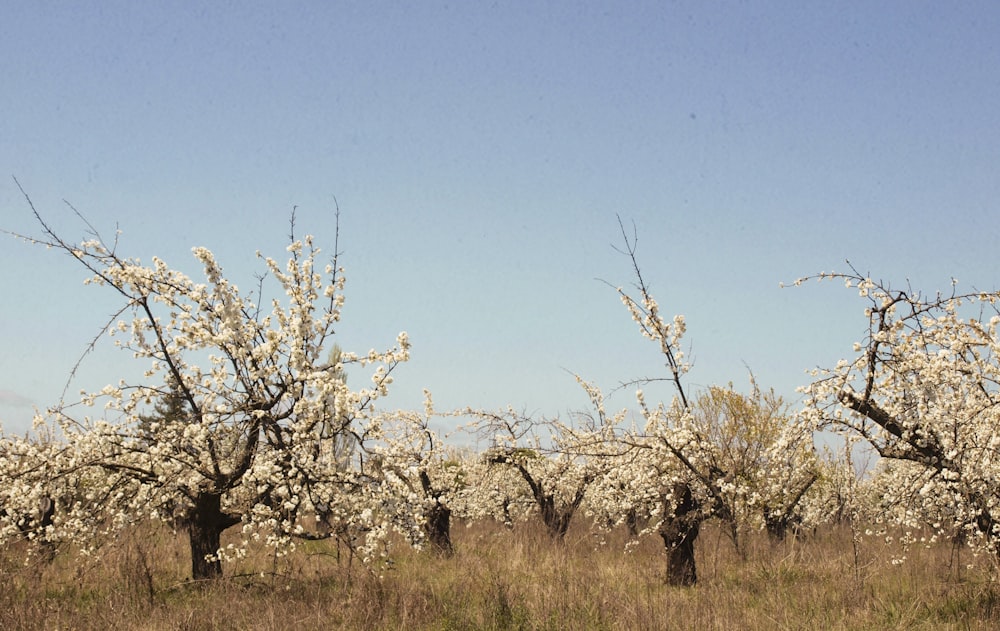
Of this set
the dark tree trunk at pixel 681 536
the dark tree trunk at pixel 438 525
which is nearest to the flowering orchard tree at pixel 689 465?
the dark tree trunk at pixel 681 536

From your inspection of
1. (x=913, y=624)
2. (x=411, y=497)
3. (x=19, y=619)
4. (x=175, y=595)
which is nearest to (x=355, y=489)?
(x=411, y=497)

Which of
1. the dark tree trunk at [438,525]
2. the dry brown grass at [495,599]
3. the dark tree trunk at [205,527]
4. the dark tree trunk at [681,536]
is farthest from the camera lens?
the dark tree trunk at [438,525]

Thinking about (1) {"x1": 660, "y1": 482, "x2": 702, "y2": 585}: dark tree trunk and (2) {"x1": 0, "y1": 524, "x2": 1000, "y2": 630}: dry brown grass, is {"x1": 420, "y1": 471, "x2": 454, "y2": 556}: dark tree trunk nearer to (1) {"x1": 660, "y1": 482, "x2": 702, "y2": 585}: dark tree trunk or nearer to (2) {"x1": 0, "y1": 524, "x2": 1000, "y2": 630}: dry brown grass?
(2) {"x1": 0, "y1": 524, "x2": 1000, "y2": 630}: dry brown grass

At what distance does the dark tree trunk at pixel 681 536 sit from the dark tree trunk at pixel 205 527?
6712 millimetres

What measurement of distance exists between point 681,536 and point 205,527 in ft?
23.7

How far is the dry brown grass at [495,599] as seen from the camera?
26.6 ft

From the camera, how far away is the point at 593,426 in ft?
43.8

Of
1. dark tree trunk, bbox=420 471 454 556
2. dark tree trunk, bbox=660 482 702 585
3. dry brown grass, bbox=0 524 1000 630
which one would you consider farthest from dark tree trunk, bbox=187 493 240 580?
dark tree trunk, bbox=660 482 702 585

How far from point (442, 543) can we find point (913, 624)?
968 centimetres

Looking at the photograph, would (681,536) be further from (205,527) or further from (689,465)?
(205,527)

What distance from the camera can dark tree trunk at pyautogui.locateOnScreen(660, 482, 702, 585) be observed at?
38.2ft

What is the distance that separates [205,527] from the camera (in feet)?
34.6

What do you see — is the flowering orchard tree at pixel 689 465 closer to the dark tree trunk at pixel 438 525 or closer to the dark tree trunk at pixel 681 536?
the dark tree trunk at pixel 681 536

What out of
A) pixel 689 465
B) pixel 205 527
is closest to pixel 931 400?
pixel 689 465
